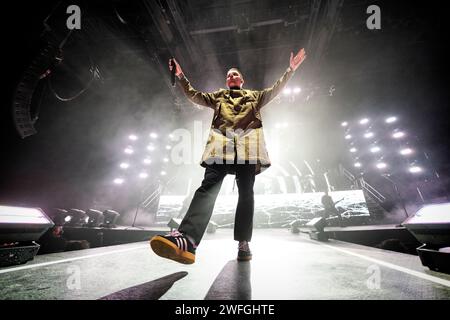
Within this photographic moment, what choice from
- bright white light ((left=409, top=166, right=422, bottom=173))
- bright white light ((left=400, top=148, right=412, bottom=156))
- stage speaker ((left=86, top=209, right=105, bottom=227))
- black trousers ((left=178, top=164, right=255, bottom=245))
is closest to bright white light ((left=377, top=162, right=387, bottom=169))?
bright white light ((left=400, top=148, right=412, bottom=156))

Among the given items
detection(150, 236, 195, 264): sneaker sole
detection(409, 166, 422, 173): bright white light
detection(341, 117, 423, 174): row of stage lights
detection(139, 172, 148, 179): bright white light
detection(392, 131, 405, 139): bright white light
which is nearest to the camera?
detection(150, 236, 195, 264): sneaker sole

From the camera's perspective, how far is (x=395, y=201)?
924 cm

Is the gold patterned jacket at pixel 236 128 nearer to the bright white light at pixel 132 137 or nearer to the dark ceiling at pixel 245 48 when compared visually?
the dark ceiling at pixel 245 48

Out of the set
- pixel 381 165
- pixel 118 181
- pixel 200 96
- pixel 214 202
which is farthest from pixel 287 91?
pixel 118 181

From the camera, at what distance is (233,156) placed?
1736 mm

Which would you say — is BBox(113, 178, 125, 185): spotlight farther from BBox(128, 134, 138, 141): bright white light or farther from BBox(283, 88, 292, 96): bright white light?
BBox(283, 88, 292, 96): bright white light

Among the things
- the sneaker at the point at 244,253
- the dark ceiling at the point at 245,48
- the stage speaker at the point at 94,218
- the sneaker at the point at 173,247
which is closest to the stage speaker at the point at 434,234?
the sneaker at the point at 244,253

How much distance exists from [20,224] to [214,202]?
5.82ft

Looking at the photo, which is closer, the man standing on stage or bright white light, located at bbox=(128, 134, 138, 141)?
the man standing on stage

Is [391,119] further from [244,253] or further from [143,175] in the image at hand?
[143,175]

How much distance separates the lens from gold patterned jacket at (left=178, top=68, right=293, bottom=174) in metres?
1.74

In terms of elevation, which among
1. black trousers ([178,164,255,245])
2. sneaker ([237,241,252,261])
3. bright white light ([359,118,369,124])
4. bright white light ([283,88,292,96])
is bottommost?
sneaker ([237,241,252,261])

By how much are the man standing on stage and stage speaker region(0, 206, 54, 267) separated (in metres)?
1.37
